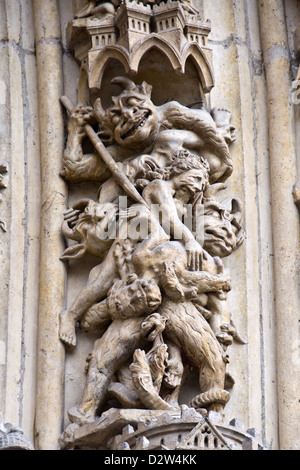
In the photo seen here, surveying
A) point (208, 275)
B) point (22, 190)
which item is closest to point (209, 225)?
point (208, 275)

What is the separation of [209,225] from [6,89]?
3.02ft

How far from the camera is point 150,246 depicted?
217 inches

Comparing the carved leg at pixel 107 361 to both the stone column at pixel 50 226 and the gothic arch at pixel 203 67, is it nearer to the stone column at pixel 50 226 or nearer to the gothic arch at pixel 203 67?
the stone column at pixel 50 226

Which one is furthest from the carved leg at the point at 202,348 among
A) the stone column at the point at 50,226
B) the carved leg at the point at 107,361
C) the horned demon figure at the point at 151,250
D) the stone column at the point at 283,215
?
the stone column at the point at 50,226

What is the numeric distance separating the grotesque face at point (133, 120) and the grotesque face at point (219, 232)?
1.07ft

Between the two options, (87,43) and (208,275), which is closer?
(208,275)

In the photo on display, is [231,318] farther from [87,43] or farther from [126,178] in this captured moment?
[87,43]

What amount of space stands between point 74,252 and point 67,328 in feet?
0.93

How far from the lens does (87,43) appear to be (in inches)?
234

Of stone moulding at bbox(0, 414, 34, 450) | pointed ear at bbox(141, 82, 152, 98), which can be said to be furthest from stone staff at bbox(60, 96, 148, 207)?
stone moulding at bbox(0, 414, 34, 450)

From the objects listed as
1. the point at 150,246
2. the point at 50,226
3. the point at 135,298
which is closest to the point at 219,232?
the point at 150,246

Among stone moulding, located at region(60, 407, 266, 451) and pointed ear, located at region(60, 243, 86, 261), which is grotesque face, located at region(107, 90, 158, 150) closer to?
pointed ear, located at region(60, 243, 86, 261)

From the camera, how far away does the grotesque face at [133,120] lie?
18.8ft

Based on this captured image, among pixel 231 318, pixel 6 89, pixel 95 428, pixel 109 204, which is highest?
pixel 6 89
